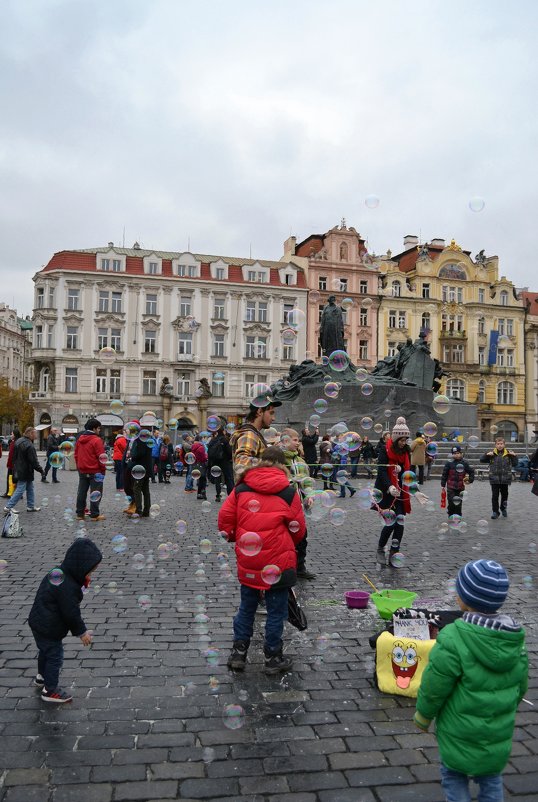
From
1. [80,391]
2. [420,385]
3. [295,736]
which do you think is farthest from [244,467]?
[80,391]

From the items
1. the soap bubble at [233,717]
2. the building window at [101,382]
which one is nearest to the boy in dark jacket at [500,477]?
the soap bubble at [233,717]

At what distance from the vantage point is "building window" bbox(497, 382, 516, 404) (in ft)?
185

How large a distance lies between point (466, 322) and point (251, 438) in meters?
54.2

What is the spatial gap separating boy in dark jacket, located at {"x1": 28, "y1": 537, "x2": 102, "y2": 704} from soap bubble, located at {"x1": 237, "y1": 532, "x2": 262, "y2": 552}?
35.3 inches

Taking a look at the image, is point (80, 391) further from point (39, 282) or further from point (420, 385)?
point (420, 385)

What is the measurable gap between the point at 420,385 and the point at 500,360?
127 feet

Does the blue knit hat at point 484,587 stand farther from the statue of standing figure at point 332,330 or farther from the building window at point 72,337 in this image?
the building window at point 72,337

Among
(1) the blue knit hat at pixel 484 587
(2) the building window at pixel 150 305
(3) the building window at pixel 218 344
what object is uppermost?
(2) the building window at pixel 150 305

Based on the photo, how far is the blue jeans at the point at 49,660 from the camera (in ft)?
12.0

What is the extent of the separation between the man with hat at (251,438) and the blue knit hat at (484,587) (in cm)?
213

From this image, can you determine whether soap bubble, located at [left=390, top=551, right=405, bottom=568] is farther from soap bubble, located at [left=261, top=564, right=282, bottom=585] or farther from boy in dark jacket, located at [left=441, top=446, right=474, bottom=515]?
boy in dark jacket, located at [left=441, top=446, right=474, bottom=515]

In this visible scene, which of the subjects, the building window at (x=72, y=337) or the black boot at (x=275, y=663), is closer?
the black boot at (x=275, y=663)

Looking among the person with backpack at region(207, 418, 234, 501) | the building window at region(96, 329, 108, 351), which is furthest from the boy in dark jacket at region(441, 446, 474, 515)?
the building window at region(96, 329, 108, 351)

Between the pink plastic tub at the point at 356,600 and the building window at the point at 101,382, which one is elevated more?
the building window at the point at 101,382
